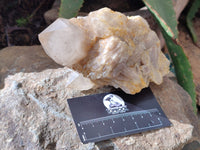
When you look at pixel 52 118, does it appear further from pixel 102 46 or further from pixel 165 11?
pixel 165 11

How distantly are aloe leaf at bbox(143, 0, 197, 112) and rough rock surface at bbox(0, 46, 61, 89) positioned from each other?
605 mm

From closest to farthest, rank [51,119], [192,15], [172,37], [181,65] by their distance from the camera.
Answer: [51,119] < [172,37] < [181,65] < [192,15]

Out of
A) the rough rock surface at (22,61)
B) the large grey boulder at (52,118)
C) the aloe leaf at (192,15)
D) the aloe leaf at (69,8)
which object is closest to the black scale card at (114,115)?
the large grey boulder at (52,118)

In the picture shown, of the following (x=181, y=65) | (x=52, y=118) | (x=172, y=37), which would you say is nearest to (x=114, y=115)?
(x=52, y=118)

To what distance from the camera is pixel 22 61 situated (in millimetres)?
1381

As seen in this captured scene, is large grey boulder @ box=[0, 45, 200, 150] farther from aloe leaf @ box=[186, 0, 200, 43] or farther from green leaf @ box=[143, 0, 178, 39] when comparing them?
aloe leaf @ box=[186, 0, 200, 43]

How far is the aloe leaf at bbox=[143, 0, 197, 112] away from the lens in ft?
4.18

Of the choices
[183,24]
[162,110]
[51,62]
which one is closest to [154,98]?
[162,110]

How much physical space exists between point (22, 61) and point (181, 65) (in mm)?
922

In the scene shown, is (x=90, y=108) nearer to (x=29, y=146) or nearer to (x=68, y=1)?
(x=29, y=146)

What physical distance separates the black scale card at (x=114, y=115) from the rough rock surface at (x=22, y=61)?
0.34m

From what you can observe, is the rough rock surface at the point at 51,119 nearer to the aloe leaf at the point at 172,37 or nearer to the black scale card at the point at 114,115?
the black scale card at the point at 114,115

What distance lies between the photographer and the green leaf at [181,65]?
4.66ft

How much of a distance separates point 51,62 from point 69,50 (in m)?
0.43
